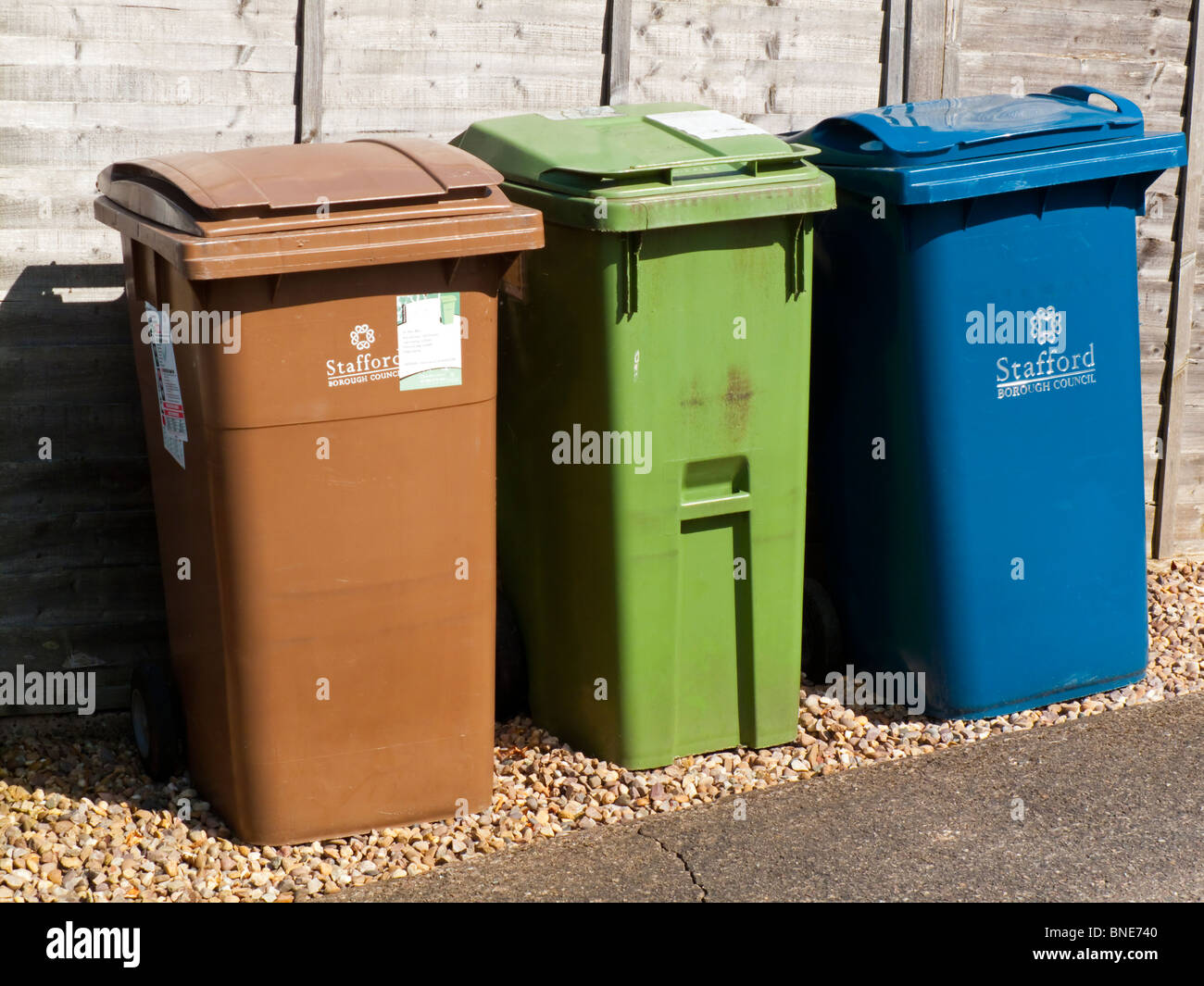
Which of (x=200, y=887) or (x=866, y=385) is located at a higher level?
(x=866, y=385)

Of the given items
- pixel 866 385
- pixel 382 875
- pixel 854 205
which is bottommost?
pixel 382 875

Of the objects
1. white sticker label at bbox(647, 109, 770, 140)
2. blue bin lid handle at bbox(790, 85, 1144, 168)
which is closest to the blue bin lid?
blue bin lid handle at bbox(790, 85, 1144, 168)

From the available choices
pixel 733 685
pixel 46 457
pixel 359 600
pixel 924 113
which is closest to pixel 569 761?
pixel 733 685

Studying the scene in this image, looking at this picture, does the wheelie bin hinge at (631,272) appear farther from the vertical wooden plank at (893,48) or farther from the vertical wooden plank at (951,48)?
the vertical wooden plank at (951,48)

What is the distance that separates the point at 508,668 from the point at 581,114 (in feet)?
5.64

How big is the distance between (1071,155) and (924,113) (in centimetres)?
51

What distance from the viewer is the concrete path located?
3.59 m

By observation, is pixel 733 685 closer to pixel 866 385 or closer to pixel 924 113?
pixel 866 385

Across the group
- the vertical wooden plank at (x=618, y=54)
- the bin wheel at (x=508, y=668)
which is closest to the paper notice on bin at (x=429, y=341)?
the bin wheel at (x=508, y=668)

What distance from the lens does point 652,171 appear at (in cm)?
373

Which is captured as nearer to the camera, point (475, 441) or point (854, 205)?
point (475, 441)

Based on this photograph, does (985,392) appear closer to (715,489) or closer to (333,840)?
(715,489)

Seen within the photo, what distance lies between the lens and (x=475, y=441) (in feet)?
11.8

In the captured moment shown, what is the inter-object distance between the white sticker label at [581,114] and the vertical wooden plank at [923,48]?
1350 mm
